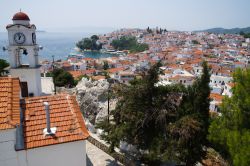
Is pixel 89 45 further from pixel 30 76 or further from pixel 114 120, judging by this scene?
pixel 114 120

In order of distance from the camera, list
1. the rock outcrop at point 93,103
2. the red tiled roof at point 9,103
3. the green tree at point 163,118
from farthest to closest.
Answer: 1. the rock outcrop at point 93,103
2. the green tree at point 163,118
3. the red tiled roof at point 9,103

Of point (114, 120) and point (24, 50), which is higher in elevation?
point (24, 50)

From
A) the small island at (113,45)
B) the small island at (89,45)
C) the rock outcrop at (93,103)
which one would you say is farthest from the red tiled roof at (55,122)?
the small island at (89,45)

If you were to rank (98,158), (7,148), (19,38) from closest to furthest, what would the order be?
(7,148)
(98,158)
(19,38)

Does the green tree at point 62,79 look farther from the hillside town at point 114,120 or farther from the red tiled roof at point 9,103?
the red tiled roof at point 9,103

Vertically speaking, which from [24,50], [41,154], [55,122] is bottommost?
[41,154]

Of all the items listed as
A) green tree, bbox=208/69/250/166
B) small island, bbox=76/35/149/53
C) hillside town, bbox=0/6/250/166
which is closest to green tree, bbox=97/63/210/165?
hillside town, bbox=0/6/250/166

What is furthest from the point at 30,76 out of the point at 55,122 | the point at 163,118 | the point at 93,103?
the point at 163,118
